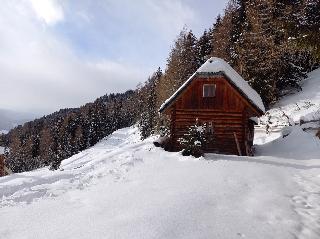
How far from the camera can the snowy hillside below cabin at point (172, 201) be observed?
919 cm

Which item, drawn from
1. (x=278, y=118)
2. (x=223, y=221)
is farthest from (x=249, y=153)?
(x=223, y=221)

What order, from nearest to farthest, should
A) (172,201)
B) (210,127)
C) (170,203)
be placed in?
(170,203), (172,201), (210,127)

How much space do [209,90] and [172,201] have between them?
582 inches

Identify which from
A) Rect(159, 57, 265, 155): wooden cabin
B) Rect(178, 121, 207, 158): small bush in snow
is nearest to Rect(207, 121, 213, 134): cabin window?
Rect(159, 57, 265, 155): wooden cabin

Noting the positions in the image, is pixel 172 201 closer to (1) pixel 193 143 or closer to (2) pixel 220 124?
(1) pixel 193 143

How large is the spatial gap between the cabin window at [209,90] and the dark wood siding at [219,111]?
0.19 m

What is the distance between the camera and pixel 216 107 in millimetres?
25406

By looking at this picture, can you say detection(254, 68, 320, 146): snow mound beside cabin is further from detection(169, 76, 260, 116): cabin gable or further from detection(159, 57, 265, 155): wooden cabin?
detection(169, 76, 260, 116): cabin gable

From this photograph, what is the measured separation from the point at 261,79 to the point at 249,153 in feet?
45.7

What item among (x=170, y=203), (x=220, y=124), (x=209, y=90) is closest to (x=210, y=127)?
(x=220, y=124)

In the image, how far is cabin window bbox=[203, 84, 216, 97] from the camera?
25297 millimetres

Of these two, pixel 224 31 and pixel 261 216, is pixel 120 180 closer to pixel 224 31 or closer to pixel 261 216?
pixel 261 216

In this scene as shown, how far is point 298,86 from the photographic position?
127 ft

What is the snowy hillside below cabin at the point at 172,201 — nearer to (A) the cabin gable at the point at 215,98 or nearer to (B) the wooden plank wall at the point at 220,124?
(B) the wooden plank wall at the point at 220,124
